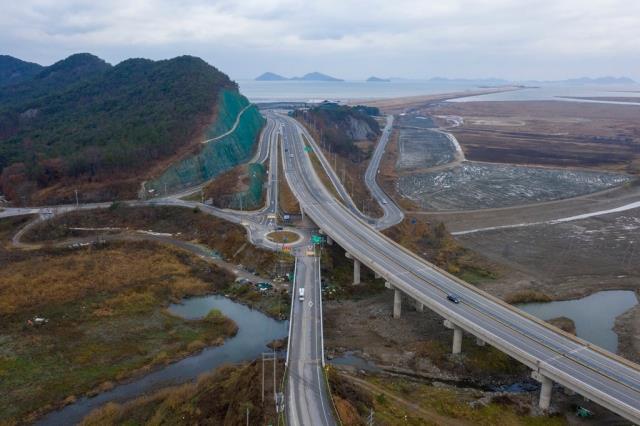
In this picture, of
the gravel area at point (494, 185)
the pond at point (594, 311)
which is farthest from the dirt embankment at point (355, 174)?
the pond at point (594, 311)

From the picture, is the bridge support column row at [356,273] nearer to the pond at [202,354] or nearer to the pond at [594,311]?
the pond at [202,354]

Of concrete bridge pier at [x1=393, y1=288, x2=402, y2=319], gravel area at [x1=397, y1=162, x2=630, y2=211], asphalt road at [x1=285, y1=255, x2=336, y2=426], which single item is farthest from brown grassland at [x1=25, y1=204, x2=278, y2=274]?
gravel area at [x1=397, y1=162, x2=630, y2=211]

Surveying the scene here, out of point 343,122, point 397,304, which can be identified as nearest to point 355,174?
point 397,304

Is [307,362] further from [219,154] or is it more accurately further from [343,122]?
[343,122]

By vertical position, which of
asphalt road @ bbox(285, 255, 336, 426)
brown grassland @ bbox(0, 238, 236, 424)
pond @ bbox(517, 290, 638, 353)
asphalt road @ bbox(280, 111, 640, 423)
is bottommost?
pond @ bbox(517, 290, 638, 353)

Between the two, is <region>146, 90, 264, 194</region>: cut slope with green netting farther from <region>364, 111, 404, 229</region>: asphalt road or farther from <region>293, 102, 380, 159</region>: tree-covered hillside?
<region>293, 102, 380, 159</region>: tree-covered hillside

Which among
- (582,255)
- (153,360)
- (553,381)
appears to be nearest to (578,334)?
(553,381)
